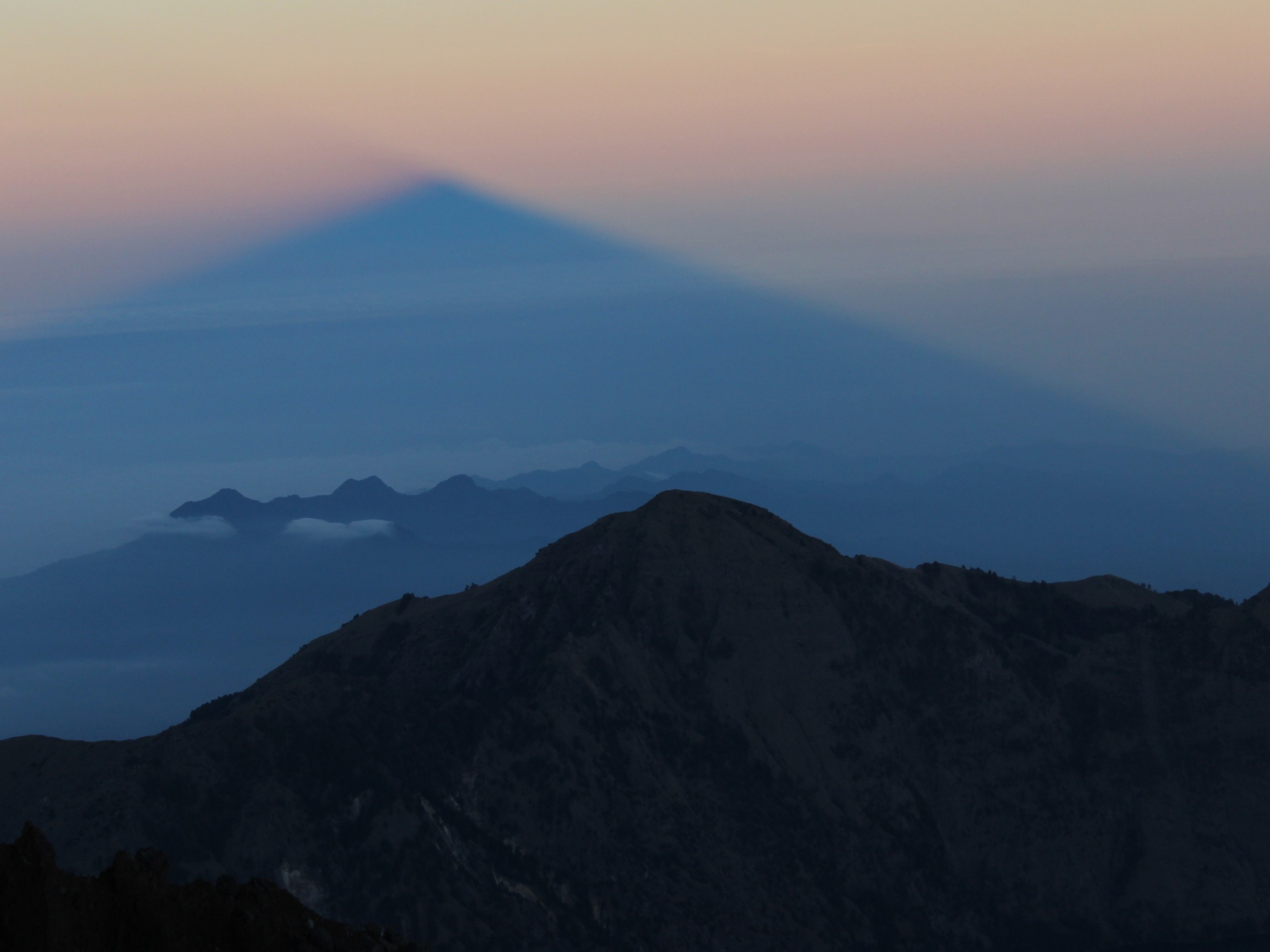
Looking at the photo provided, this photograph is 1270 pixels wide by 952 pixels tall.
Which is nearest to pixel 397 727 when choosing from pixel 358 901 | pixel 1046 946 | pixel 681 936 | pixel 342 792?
pixel 342 792

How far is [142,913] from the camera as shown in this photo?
62.7m

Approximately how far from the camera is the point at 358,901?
167750mm

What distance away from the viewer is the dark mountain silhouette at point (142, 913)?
194ft

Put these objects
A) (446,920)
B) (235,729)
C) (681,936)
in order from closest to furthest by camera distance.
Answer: (446,920)
(681,936)
(235,729)

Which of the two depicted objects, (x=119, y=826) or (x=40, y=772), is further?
(x=40, y=772)

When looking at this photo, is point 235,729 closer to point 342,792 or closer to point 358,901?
point 342,792

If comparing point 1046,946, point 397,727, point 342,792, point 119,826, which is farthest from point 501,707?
point 1046,946

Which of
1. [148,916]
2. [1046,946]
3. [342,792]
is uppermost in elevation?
[148,916]

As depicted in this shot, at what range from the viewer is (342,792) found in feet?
583

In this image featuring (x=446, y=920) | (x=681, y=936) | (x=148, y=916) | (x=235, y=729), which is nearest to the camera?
(x=148, y=916)

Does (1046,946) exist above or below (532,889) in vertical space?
below

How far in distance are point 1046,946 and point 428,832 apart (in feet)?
275

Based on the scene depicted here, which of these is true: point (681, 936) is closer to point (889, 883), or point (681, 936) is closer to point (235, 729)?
point (889, 883)

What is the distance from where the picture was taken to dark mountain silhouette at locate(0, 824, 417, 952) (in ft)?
194
